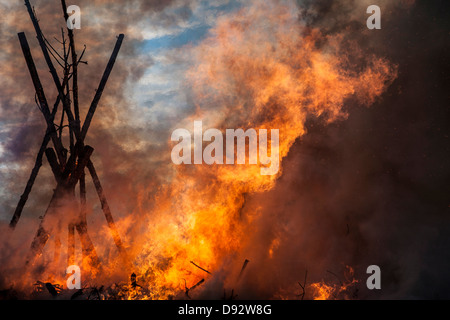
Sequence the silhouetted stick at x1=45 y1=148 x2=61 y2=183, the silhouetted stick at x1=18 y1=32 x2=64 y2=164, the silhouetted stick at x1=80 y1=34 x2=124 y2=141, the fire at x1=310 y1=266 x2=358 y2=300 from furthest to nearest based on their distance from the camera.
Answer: the silhouetted stick at x1=80 y1=34 x2=124 y2=141 → the silhouetted stick at x1=45 y1=148 x2=61 y2=183 → the silhouetted stick at x1=18 y1=32 x2=64 y2=164 → the fire at x1=310 y1=266 x2=358 y2=300

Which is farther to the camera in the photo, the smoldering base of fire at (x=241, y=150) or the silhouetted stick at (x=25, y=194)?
the smoldering base of fire at (x=241, y=150)

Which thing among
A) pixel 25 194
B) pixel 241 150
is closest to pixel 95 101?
pixel 25 194

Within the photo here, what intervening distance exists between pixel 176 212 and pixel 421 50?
1133cm

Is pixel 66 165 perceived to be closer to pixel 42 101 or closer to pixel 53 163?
pixel 53 163

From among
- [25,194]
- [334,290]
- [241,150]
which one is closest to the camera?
[334,290]

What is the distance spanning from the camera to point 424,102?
41.6 feet

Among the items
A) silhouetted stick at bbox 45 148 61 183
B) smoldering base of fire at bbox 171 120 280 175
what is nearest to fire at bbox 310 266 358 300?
smoldering base of fire at bbox 171 120 280 175

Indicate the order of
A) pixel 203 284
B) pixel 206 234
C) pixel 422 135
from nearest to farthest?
pixel 203 284 < pixel 206 234 < pixel 422 135
